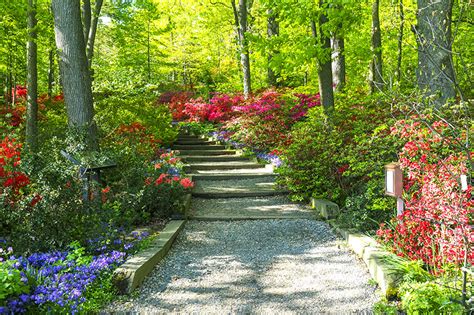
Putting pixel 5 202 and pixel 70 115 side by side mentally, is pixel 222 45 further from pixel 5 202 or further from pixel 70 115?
pixel 5 202

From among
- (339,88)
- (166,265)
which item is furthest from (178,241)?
(339,88)

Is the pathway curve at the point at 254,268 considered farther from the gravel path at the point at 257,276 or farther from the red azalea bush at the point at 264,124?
the red azalea bush at the point at 264,124

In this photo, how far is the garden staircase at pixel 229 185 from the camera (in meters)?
6.49

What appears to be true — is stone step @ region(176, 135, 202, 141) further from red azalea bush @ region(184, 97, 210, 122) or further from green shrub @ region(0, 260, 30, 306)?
green shrub @ region(0, 260, 30, 306)

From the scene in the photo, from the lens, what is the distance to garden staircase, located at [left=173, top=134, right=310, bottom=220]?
255 inches

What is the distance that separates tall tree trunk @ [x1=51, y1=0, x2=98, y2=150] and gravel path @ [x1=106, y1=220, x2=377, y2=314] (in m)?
2.24

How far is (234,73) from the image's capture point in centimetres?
1956

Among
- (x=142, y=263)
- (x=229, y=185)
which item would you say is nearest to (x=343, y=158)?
(x=229, y=185)

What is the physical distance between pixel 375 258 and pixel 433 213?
28.6 inches

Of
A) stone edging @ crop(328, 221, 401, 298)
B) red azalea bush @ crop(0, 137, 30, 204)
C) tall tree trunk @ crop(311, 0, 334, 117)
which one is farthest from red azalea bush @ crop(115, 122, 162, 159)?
stone edging @ crop(328, 221, 401, 298)

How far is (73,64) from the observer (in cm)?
562

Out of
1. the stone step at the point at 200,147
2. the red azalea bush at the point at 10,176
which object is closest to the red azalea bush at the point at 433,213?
the red azalea bush at the point at 10,176

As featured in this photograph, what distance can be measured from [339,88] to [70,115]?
24.2ft

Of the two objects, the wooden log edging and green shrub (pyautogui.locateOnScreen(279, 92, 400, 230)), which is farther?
green shrub (pyautogui.locateOnScreen(279, 92, 400, 230))
